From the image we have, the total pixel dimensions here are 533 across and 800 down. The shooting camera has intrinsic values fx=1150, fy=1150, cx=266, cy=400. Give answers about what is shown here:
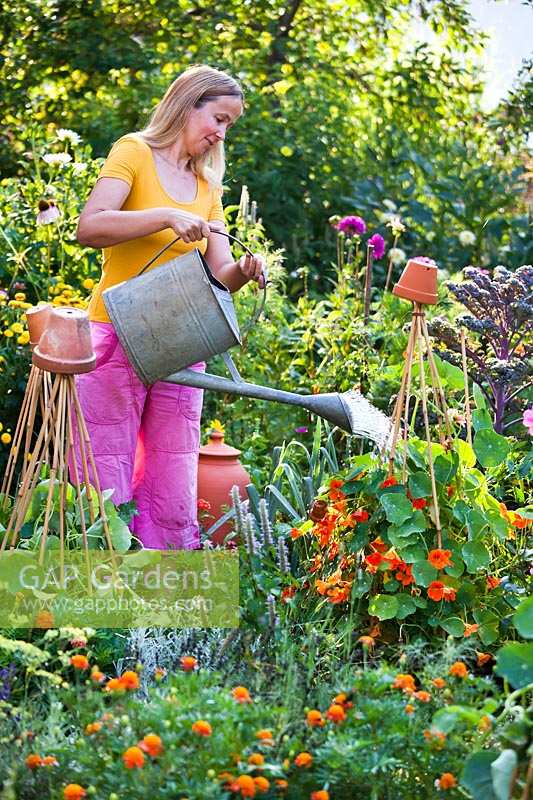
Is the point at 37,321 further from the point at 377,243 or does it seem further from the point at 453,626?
the point at 377,243

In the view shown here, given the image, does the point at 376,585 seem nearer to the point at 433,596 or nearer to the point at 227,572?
the point at 433,596

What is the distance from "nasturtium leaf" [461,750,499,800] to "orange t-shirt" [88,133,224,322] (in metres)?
1.42

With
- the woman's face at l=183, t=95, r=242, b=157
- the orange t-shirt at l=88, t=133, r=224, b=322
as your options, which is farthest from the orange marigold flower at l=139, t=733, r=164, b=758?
the woman's face at l=183, t=95, r=242, b=157

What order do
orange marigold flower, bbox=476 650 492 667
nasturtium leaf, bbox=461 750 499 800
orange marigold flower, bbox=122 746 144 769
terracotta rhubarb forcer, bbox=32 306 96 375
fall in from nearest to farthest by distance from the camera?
orange marigold flower, bbox=122 746 144 769, nasturtium leaf, bbox=461 750 499 800, terracotta rhubarb forcer, bbox=32 306 96 375, orange marigold flower, bbox=476 650 492 667

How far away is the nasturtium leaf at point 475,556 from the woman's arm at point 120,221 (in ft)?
2.89

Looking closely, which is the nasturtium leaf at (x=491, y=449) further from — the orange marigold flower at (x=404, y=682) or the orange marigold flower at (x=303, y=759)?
the orange marigold flower at (x=303, y=759)

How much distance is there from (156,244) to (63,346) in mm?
585

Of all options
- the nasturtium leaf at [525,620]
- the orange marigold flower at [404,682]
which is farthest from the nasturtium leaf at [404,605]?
the orange marigold flower at [404,682]

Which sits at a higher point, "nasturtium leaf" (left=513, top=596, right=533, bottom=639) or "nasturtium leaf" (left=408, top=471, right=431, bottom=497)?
"nasturtium leaf" (left=408, top=471, right=431, bottom=497)

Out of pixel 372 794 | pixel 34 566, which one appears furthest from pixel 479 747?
pixel 34 566

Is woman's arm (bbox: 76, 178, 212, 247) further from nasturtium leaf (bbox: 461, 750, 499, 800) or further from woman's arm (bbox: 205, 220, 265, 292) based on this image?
nasturtium leaf (bbox: 461, 750, 499, 800)

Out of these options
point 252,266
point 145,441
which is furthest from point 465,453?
point 145,441

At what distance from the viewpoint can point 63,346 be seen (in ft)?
7.22

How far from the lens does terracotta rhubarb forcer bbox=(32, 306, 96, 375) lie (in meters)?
2.19
